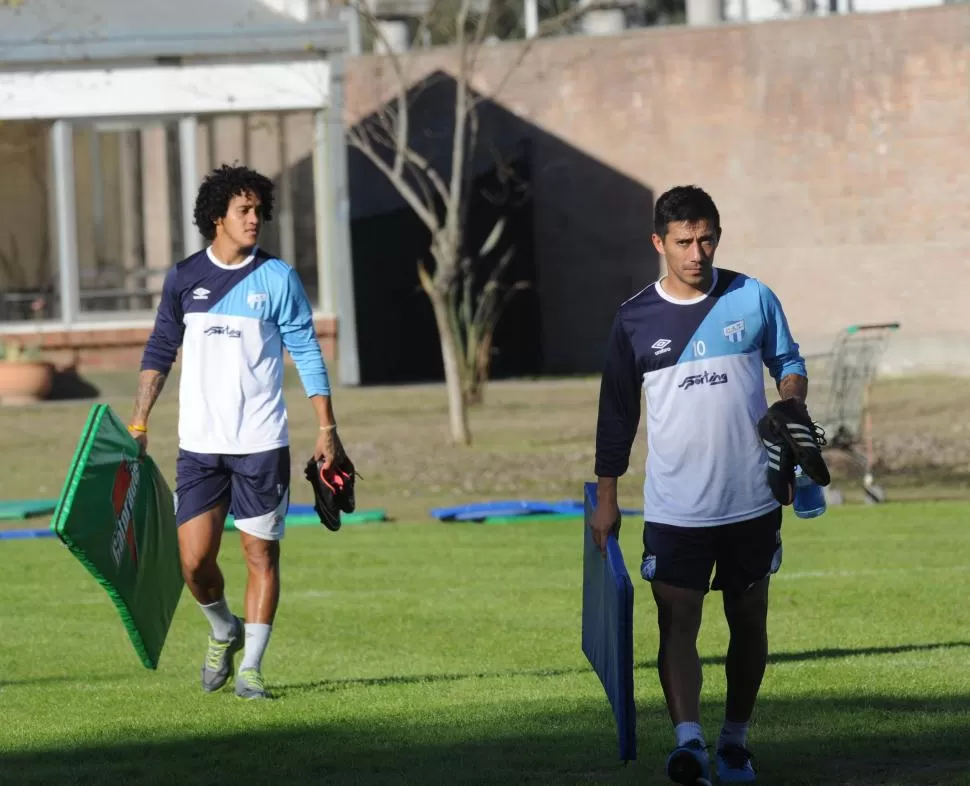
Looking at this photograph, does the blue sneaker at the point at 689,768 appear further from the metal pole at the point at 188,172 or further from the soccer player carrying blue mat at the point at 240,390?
the metal pole at the point at 188,172

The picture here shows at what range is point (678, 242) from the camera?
19.9ft

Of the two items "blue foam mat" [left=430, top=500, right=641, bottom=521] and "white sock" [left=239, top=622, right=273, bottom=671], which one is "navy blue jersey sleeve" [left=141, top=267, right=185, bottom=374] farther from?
"blue foam mat" [left=430, top=500, right=641, bottom=521]

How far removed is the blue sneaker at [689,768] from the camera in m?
5.70

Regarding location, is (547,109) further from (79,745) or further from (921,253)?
(79,745)

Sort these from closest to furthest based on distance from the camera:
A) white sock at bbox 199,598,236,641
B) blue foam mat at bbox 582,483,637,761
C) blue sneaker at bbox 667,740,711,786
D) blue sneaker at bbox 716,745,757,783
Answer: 1. blue sneaker at bbox 667,740,711,786
2. blue foam mat at bbox 582,483,637,761
3. blue sneaker at bbox 716,745,757,783
4. white sock at bbox 199,598,236,641

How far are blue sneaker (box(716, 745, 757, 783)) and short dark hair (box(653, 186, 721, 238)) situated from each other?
167 centimetres

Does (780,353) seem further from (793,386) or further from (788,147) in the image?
(788,147)

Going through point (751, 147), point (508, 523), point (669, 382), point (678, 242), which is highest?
point (751, 147)

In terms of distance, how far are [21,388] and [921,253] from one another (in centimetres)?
1480

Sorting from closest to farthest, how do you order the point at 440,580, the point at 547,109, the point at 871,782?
the point at 871,782
the point at 440,580
the point at 547,109

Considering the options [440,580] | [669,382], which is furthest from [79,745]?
[440,580]

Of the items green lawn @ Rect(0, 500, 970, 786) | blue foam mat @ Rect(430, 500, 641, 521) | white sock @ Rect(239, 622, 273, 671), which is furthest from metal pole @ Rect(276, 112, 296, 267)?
white sock @ Rect(239, 622, 273, 671)

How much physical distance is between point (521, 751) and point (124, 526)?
7.22 ft

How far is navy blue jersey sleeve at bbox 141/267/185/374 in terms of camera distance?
808 cm
